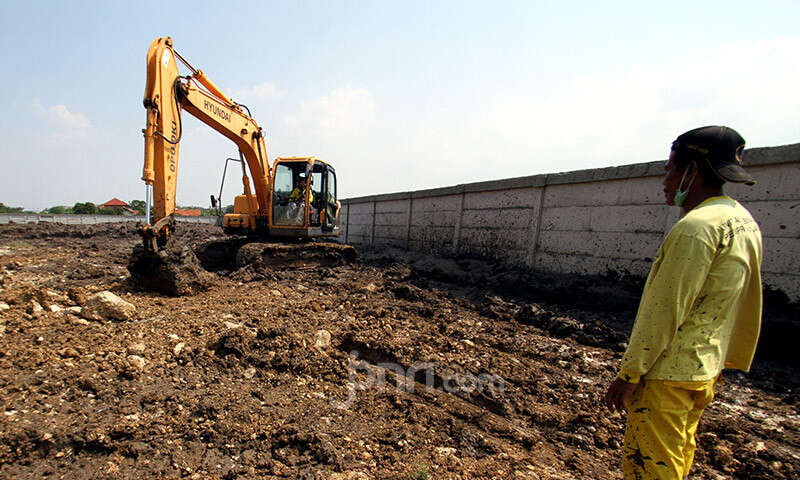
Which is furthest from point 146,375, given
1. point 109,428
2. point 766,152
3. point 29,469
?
point 766,152

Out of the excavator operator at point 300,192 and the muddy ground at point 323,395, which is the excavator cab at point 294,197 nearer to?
the excavator operator at point 300,192

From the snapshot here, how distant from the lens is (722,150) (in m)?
1.43

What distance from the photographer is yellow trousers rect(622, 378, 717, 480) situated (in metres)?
1.36

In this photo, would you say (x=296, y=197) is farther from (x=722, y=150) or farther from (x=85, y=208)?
(x=85, y=208)

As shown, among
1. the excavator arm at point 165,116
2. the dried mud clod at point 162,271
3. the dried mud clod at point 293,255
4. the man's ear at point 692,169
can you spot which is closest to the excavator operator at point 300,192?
the dried mud clod at point 293,255

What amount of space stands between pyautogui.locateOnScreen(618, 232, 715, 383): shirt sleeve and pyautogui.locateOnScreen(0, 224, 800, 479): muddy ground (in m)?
1.22

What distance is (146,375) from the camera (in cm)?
280

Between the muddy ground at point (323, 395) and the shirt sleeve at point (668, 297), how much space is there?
1224 mm

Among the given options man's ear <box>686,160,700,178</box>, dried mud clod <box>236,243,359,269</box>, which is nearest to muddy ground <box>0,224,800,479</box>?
man's ear <box>686,160,700,178</box>

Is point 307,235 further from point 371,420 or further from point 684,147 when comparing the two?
point 684,147

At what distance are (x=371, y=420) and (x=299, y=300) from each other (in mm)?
3120

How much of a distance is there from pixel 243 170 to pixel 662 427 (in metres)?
8.61

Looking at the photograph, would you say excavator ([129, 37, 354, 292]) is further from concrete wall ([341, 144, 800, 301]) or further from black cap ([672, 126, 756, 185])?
black cap ([672, 126, 756, 185])

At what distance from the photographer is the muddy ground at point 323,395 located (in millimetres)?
2096
